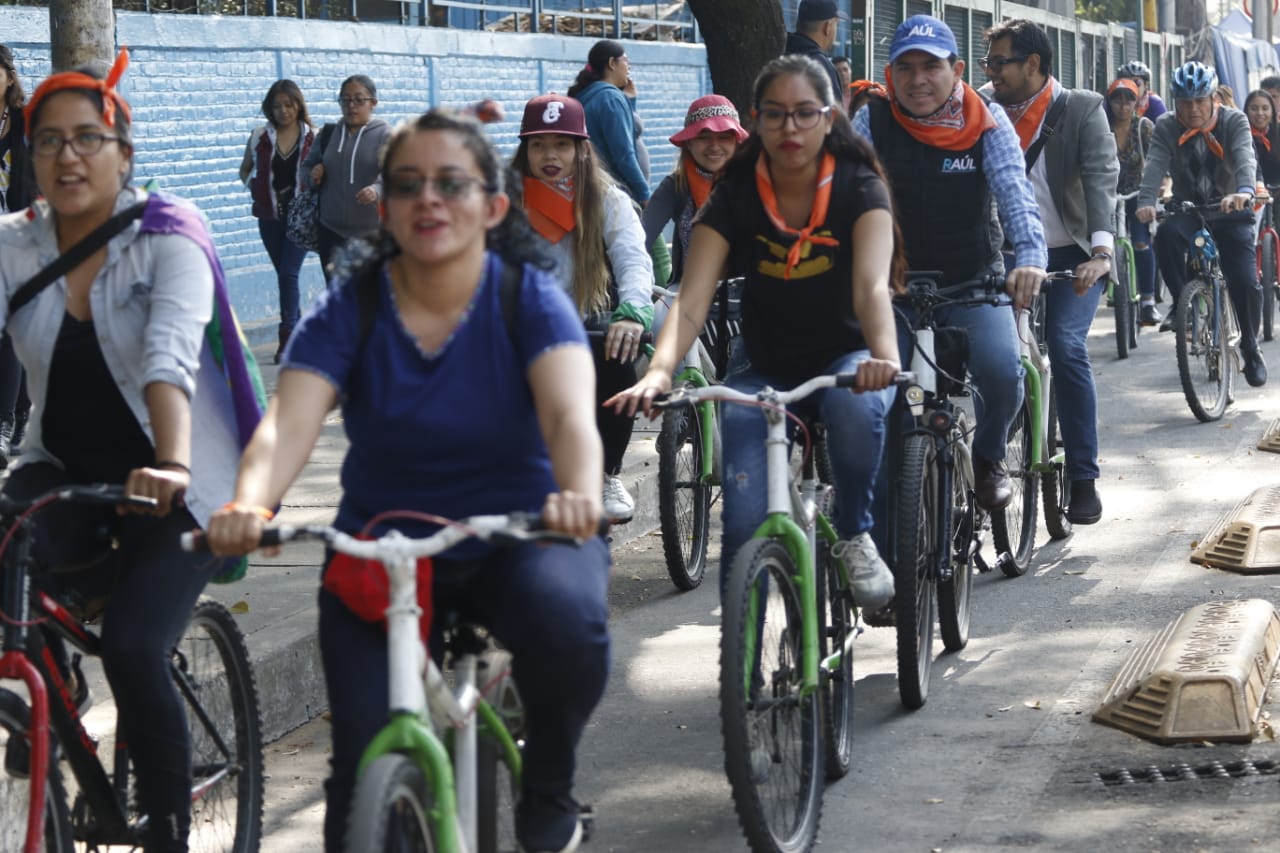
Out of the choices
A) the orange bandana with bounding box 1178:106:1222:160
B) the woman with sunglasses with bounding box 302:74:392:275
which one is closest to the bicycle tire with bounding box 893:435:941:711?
the orange bandana with bounding box 1178:106:1222:160

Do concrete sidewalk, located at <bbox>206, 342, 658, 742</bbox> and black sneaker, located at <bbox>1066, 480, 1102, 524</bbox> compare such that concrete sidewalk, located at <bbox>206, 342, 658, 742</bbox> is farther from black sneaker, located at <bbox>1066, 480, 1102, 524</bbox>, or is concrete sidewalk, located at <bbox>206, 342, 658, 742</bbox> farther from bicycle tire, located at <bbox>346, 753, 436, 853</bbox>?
bicycle tire, located at <bbox>346, 753, 436, 853</bbox>

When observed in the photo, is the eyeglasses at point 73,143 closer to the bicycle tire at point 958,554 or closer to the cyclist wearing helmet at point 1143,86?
the bicycle tire at point 958,554

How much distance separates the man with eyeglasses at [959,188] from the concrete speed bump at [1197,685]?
1.03 meters

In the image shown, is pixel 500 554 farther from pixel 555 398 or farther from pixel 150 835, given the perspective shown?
pixel 150 835

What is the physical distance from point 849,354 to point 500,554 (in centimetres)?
210

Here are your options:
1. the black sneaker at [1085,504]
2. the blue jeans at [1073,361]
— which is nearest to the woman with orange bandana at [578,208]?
the blue jeans at [1073,361]

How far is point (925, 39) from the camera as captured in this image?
22.3 ft

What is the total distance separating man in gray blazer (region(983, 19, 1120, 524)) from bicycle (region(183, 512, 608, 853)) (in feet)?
16.8

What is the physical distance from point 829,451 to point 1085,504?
3.53 meters

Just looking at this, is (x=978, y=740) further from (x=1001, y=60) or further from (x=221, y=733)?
(x=1001, y=60)

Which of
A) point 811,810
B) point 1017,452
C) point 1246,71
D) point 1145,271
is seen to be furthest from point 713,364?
point 1246,71

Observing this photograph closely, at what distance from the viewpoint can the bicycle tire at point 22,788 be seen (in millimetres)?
3869

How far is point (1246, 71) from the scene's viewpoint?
4200 cm

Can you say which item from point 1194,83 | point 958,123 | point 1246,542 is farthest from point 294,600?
point 1194,83
